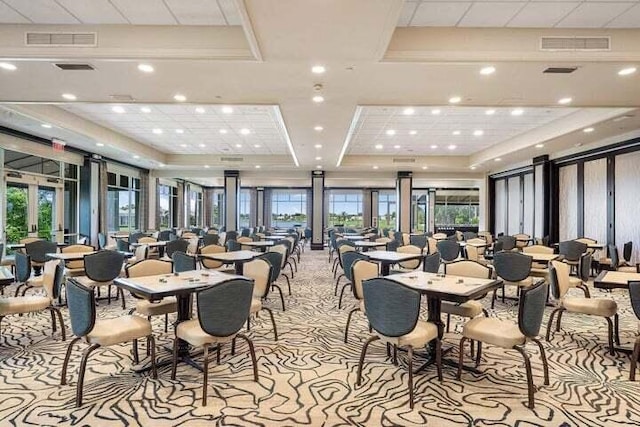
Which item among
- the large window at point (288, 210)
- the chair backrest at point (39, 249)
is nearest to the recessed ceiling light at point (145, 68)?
the chair backrest at point (39, 249)

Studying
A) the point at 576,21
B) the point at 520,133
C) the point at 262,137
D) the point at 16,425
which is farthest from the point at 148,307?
the point at 520,133

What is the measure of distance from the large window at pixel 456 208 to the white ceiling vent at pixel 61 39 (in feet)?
73.9

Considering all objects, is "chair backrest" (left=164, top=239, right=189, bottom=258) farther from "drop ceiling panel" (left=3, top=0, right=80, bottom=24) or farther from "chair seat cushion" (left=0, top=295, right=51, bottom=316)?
"drop ceiling panel" (left=3, top=0, right=80, bottom=24)

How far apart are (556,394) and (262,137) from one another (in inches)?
388

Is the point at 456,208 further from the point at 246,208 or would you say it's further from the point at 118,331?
the point at 118,331

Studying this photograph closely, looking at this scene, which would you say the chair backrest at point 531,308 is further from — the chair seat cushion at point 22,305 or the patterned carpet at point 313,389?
the chair seat cushion at point 22,305

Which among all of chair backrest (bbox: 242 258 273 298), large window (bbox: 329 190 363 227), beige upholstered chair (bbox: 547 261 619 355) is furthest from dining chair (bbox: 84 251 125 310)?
large window (bbox: 329 190 363 227)

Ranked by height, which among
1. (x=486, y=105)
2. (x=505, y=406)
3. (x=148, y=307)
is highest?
(x=486, y=105)

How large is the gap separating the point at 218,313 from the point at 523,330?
2.49 meters

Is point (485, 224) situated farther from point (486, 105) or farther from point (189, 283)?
point (189, 283)

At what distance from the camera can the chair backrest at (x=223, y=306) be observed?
325 cm

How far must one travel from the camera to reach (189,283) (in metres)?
4.03

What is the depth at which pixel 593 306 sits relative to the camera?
450cm

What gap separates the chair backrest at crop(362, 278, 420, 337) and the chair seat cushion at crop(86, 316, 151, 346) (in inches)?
79.3
